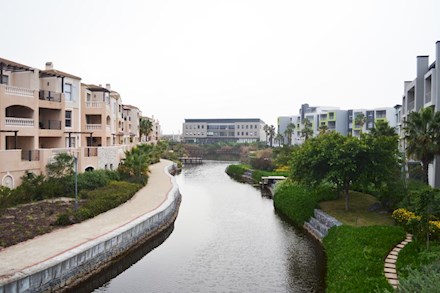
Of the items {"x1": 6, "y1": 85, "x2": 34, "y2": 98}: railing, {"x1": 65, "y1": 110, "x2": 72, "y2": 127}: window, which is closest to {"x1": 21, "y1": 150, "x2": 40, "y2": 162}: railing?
{"x1": 6, "y1": 85, "x2": 34, "y2": 98}: railing

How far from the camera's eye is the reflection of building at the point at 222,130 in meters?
162

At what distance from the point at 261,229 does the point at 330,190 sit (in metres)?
8.31

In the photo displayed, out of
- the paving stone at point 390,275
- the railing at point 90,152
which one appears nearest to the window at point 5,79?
the railing at point 90,152

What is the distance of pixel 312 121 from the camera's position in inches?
4847

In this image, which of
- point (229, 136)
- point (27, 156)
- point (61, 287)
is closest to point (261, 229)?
point (61, 287)

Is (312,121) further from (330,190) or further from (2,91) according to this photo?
(2,91)

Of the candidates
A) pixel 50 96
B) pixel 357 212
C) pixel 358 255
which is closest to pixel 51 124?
pixel 50 96

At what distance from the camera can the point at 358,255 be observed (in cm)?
1888

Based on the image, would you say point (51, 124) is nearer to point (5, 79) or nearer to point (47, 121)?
point (47, 121)

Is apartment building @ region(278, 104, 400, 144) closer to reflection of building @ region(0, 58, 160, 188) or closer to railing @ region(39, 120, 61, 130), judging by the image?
reflection of building @ region(0, 58, 160, 188)

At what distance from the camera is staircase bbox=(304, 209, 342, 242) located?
2583 centimetres

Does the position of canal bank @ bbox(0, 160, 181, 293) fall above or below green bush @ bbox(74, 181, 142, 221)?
below

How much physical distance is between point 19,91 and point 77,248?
62.2 feet

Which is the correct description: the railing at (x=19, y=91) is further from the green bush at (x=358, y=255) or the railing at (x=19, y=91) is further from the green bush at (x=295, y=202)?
the green bush at (x=358, y=255)
